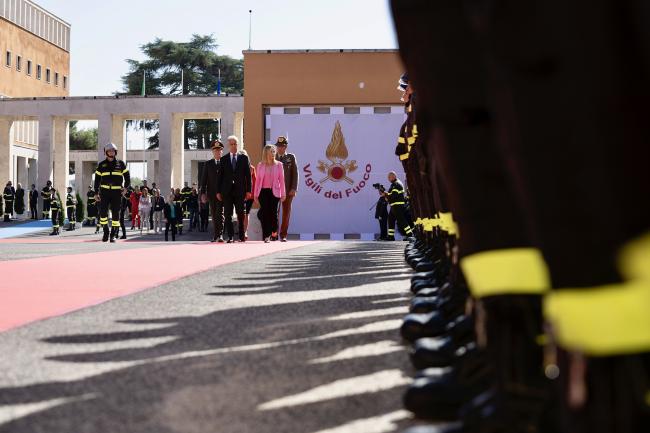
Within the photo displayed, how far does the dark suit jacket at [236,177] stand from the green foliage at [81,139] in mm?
69173

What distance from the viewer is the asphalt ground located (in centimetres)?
225

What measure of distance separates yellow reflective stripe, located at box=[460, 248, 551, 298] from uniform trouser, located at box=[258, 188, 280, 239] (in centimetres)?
1294

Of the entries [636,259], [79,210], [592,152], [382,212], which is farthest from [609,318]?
[79,210]

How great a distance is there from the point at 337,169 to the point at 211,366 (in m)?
20.0

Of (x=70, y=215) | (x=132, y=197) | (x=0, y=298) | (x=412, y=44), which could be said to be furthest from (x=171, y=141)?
(x=412, y=44)

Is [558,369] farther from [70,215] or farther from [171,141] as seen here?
[171,141]

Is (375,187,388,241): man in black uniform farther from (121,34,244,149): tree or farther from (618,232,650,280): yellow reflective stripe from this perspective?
(121,34,244,149): tree

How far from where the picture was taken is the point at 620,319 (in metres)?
1.24

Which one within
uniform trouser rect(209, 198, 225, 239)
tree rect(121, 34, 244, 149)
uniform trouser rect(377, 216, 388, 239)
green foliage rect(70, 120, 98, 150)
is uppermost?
tree rect(121, 34, 244, 149)

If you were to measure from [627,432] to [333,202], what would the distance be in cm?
2141

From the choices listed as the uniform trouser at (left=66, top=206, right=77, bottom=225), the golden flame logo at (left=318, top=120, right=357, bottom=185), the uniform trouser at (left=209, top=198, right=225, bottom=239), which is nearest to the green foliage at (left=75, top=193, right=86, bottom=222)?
the uniform trouser at (left=66, top=206, right=77, bottom=225)

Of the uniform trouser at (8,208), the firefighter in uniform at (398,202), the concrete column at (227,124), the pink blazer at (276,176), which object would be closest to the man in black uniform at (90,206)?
the uniform trouser at (8,208)

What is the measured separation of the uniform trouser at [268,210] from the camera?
14906 mm

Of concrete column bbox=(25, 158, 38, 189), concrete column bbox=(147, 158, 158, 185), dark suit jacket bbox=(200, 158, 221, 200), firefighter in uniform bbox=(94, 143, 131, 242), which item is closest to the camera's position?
dark suit jacket bbox=(200, 158, 221, 200)
